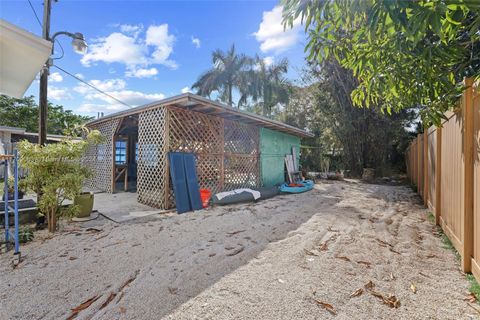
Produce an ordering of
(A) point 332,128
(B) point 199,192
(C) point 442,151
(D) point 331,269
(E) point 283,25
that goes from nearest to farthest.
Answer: (E) point 283,25 → (D) point 331,269 → (C) point 442,151 → (B) point 199,192 → (A) point 332,128

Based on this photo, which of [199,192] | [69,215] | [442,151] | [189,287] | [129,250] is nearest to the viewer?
[189,287]

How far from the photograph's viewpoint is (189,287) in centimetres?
215

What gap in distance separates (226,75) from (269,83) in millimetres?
3617

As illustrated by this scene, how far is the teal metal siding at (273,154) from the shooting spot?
29.0 ft

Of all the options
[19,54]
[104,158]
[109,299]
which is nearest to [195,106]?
[19,54]

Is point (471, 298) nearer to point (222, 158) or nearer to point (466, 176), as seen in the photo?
point (466, 176)

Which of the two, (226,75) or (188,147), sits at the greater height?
(226,75)

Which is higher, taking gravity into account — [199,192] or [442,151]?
[442,151]

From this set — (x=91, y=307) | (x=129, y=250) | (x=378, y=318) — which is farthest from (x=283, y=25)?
(x=129, y=250)

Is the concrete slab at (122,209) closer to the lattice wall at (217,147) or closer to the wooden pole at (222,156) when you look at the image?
the lattice wall at (217,147)

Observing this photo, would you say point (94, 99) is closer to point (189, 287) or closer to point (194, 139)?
point (194, 139)

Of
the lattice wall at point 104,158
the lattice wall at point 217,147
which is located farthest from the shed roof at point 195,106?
the lattice wall at point 104,158

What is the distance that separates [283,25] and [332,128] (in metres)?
13.2

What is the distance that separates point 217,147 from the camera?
6961 mm
